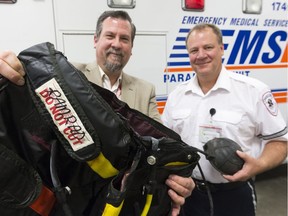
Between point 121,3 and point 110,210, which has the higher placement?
point 121,3

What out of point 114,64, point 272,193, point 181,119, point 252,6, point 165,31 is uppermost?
point 252,6

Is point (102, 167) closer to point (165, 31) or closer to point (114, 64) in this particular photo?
point (114, 64)

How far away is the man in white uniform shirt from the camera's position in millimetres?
1651

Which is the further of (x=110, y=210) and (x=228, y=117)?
(x=228, y=117)

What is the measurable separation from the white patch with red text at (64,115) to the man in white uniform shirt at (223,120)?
1084 mm

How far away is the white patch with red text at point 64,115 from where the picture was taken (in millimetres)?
733

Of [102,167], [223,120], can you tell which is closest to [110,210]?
[102,167]

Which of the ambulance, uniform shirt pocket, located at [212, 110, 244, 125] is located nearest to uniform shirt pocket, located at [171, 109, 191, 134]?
uniform shirt pocket, located at [212, 110, 244, 125]

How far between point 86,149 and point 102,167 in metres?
0.08

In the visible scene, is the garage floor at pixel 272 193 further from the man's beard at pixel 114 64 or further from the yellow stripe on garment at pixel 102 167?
the yellow stripe on garment at pixel 102 167

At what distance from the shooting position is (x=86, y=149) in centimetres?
73

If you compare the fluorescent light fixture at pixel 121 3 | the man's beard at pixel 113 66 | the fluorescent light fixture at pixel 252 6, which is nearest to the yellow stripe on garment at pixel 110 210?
the man's beard at pixel 113 66

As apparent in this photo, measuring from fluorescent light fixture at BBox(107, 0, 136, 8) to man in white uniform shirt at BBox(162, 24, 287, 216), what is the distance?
0.64 metres

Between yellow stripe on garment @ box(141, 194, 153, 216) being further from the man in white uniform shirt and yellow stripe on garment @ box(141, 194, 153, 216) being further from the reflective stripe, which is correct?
the man in white uniform shirt
